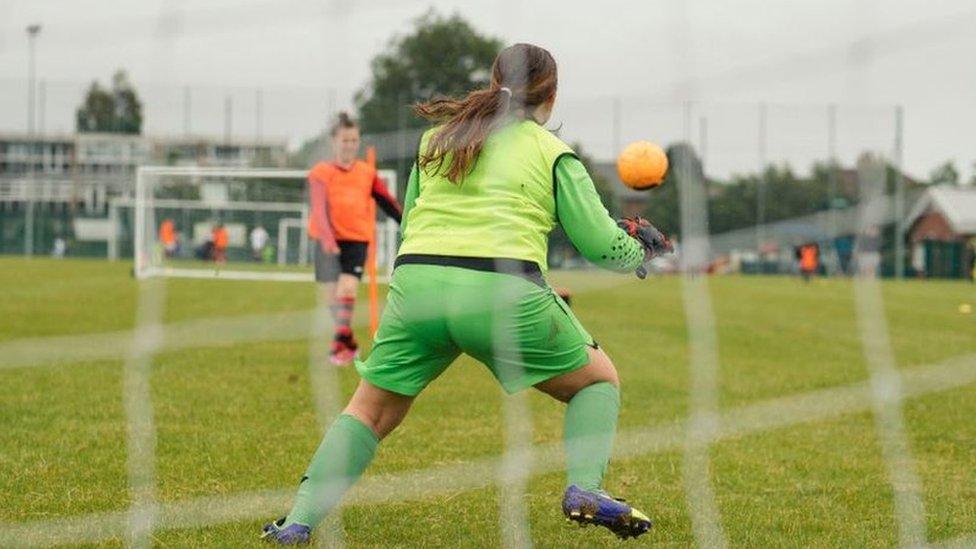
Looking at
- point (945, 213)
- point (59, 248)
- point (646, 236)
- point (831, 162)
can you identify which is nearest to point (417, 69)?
point (59, 248)

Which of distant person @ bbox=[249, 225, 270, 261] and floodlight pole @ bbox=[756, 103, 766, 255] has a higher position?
floodlight pole @ bbox=[756, 103, 766, 255]

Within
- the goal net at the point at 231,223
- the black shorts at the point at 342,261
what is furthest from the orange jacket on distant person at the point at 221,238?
the black shorts at the point at 342,261

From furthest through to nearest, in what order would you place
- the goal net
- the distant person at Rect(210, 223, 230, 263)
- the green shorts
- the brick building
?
the distant person at Rect(210, 223, 230, 263) < the goal net < the brick building < the green shorts

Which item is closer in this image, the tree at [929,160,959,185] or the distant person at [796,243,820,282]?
the tree at [929,160,959,185]

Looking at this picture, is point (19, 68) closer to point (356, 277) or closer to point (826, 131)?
point (356, 277)

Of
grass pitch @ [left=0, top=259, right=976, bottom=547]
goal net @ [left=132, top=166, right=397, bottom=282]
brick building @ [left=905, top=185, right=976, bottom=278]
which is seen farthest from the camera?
goal net @ [left=132, top=166, right=397, bottom=282]

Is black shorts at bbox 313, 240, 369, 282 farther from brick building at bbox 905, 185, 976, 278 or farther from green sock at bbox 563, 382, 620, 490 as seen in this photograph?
green sock at bbox 563, 382, 620, 490

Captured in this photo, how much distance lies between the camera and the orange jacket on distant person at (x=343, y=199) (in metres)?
10.3

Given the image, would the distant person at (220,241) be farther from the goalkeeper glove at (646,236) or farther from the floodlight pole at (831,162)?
the goalkeeper glove at (646,236)

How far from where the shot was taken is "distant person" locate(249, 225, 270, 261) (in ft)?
98.0

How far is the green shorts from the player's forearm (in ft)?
0.59

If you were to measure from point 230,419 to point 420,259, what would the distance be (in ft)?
11.2

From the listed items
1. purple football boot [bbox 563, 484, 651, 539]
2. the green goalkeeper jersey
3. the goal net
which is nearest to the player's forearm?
the green goalkeeper jersey

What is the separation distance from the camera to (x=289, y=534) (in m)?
4.41
